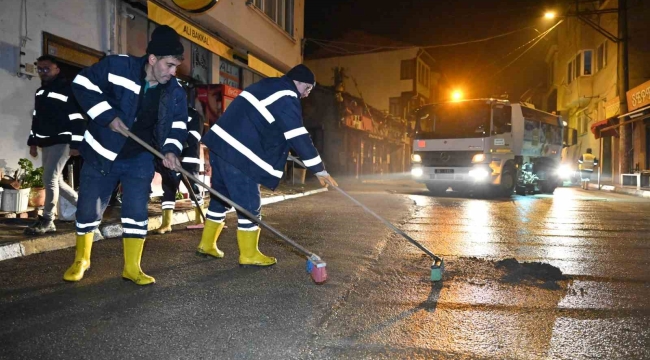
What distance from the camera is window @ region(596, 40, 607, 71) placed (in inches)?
1035

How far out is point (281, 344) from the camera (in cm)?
260

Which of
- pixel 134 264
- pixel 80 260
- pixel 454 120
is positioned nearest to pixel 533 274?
pixel 134 264

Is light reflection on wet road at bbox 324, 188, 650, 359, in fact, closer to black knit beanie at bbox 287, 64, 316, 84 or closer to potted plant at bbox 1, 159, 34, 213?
black knit beanie at bbox 287, 64, 316, 84

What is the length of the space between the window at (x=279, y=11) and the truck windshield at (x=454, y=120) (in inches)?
251

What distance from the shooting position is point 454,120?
14.9 meters

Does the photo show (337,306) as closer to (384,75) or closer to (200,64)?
(200,64)

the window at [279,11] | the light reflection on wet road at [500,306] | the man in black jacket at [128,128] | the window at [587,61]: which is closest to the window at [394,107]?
the window at [587,61]

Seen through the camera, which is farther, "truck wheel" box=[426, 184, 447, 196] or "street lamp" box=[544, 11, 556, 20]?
"street lamp" box=[544, 11, 556, 20]

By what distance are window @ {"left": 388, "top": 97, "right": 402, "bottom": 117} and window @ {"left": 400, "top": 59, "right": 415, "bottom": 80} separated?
1.90m

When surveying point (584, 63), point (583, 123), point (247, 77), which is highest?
point (584, 63)

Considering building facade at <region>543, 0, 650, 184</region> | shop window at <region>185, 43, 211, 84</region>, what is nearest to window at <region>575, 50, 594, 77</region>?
building facade at <region>543, 0, 650, 184</region>

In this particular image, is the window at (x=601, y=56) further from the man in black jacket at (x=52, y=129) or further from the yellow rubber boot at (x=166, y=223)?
the man in black jacket at (x=52, y=129)

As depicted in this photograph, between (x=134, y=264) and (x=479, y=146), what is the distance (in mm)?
12139

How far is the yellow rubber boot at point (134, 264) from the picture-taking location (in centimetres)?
373
